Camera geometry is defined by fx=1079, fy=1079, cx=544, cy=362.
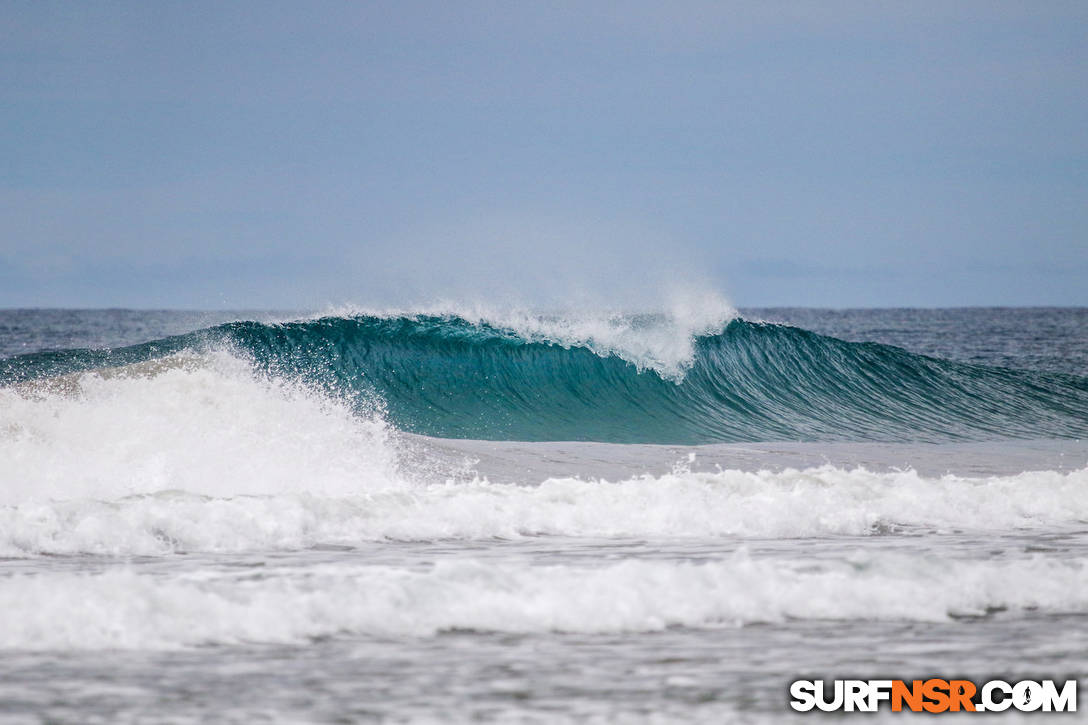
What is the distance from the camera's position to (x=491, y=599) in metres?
4.90

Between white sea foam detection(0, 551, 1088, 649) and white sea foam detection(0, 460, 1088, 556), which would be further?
white sea foam detection(0, 460, 1088, 556)

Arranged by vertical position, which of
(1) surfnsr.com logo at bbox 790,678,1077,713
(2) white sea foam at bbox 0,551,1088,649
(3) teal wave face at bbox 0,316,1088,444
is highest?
(3) teal wave face at bbox 0,316,1088,444

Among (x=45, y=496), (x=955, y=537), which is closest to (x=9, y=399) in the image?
(x=45, y=496)

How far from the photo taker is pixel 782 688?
3.81 m

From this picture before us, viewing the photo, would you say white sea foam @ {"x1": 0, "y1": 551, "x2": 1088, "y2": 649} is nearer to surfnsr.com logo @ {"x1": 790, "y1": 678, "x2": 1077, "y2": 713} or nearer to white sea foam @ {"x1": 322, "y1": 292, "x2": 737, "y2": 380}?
surfnsr.com logo @ {"x1": 790, "y1": 678, "x2": 1077, "y2": 713}

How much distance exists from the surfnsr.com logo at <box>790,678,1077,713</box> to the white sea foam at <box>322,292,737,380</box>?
1367cm

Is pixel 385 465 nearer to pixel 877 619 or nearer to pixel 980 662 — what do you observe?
pixel 877 619

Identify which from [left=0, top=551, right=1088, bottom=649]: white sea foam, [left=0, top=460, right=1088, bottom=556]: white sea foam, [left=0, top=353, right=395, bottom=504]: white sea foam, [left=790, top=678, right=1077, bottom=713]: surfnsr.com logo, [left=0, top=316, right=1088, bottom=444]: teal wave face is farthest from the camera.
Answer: [left=0, top=316, right=1088, bottom=444]: teal wave face

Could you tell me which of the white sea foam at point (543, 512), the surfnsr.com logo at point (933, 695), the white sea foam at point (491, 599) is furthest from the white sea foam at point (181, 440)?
the surfnsr.com logo at point (933, 695)

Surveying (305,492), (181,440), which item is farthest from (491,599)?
(181,440)

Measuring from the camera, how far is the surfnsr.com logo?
3629mm

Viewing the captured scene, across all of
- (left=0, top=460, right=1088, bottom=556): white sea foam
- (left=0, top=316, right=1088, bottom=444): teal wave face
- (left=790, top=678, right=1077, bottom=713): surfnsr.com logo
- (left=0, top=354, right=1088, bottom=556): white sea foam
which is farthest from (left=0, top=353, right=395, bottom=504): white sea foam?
(left=790, top=678, right=1077, bottom=713): surfnsr.com logo

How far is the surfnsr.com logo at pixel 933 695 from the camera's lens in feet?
11.9

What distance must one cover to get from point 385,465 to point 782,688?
586 cm
